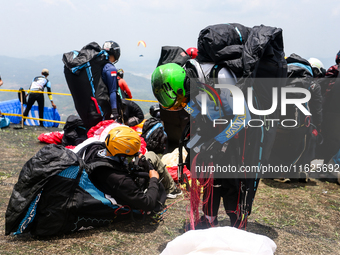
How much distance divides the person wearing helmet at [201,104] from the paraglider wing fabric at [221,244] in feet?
3.09

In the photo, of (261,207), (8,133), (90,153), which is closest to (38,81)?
(8,133)

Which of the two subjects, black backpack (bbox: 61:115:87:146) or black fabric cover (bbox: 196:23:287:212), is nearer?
black fabric cover (bbox: 196:23:287:212)

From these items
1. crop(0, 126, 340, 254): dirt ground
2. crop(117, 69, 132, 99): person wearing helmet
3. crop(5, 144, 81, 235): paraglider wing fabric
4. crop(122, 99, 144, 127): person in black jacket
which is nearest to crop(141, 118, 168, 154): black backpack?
crop(122, 99, 144, 127): person in black jacket

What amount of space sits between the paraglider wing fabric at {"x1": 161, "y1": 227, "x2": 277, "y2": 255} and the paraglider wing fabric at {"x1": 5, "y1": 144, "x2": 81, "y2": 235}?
5.28 feet

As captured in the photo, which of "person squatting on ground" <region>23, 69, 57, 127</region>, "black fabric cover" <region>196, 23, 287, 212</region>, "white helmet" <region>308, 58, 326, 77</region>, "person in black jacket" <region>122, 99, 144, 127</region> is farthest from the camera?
"person squatting on ground" <region>23, 69, 57, 127</region>

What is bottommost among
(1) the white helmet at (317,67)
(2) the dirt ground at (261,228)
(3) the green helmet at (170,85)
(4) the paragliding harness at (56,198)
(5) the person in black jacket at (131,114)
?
(2) the dirt ground at (261,228)

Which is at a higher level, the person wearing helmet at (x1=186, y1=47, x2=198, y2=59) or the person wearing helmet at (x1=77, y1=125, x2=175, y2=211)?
the person wearing helmet at (x1=186, y1=47, x2=198, y2=59)

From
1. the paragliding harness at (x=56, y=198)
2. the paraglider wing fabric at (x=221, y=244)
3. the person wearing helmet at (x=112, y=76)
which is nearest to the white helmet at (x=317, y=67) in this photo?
the person wearing helmet at (x=112, y=76)

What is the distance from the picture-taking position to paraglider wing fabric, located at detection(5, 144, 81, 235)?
2881mm

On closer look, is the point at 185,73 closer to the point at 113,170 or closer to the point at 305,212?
the point at 113,170

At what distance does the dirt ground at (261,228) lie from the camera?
296cm

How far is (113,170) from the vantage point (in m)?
3.19

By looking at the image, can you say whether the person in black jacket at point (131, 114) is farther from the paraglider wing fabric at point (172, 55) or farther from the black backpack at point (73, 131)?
the paraglider wing fabric at point (172, 55)

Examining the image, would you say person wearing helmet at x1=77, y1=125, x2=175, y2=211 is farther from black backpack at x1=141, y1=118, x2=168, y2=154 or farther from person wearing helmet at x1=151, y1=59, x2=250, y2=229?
black backpack at x1=141, y1=118, x2=168, y2=154
